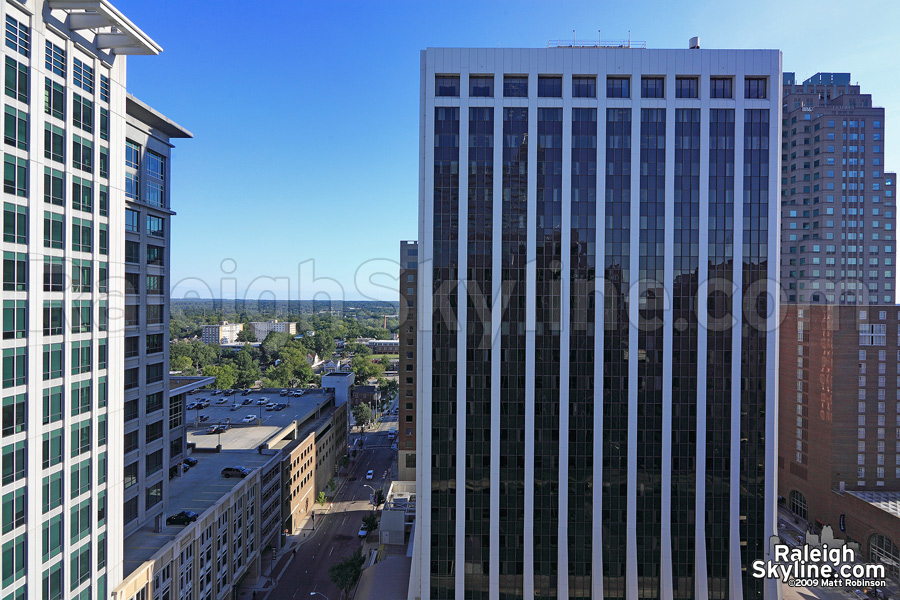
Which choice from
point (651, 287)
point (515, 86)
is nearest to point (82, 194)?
point (515, 86)

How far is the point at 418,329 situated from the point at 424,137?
18.8 m

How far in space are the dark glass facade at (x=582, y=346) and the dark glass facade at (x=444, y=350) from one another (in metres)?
11.2

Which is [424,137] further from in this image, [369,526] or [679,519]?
[369,526]

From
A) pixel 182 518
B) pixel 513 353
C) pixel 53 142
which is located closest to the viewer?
pixel 53 142

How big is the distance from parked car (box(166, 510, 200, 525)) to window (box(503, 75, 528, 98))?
50762 mm

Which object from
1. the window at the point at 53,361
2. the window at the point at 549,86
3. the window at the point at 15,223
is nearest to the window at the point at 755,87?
the window at the point at 549,86

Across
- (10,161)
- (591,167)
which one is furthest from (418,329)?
(10,161)

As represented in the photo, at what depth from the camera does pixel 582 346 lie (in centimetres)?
4209

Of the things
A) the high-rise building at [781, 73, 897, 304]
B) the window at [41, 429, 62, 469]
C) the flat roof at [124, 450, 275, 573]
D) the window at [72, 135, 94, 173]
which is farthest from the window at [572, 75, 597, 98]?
the high-rise building at [781, 73, 897, 304]

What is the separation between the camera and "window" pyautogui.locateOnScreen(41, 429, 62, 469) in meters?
26.9

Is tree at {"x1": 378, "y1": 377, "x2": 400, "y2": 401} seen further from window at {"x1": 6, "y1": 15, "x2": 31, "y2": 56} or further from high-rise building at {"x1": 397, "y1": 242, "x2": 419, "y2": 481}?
window at {"x1": 6, "y1": 15, "x2": 31, "y2": 56}

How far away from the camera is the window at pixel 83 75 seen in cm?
2883

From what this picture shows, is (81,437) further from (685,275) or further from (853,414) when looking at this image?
(853,414)

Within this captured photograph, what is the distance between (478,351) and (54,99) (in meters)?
35.9
